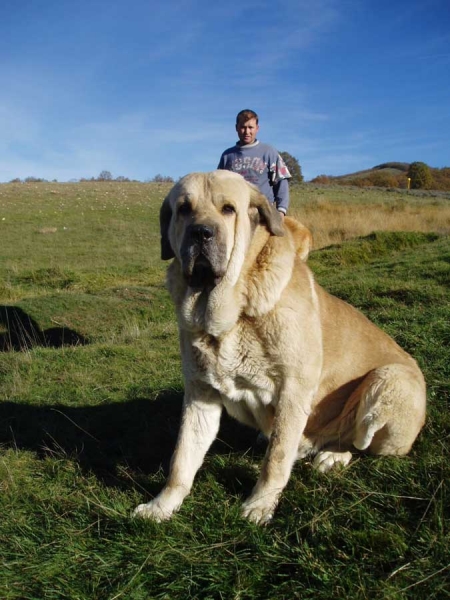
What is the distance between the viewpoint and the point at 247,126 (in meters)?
5.91

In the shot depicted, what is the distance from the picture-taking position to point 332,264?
1134cm

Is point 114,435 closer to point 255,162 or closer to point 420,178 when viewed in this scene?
point 255,162

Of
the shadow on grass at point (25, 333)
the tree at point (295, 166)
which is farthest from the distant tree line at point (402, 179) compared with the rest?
the shadow on grass at point (25, 333)

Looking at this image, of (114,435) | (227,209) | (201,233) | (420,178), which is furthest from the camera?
(420,178)

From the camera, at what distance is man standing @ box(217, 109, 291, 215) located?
5895mm

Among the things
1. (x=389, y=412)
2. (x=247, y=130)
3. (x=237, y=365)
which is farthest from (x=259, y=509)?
(x=247, y=130)

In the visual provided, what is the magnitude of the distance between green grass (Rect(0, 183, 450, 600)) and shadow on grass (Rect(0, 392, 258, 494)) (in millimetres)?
15

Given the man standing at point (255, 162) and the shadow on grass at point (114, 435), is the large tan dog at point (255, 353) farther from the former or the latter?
the man standing at point (255, 162)

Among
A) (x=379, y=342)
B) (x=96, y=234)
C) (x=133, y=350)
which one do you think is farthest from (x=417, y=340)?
(x=96, y=234)

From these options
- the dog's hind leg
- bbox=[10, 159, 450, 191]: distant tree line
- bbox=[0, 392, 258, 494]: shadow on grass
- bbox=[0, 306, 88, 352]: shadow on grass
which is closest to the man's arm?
bbox=[0, 392, 258, 494]: shadow on grass

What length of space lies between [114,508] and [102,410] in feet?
5.48

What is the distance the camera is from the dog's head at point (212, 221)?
265 centimetres

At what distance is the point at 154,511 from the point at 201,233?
1475 millimetres

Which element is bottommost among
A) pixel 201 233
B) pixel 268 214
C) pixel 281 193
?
pixel 201 233
